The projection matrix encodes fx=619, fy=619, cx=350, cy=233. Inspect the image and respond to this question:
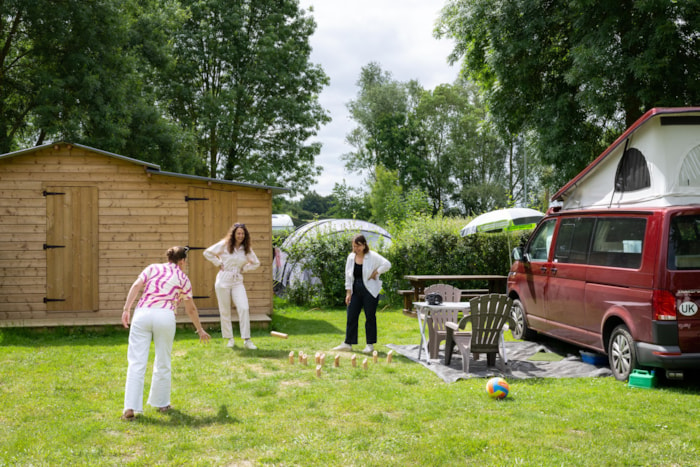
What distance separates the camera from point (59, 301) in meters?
11.4

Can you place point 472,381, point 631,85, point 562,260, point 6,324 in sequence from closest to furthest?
1. point 472,381
2. point 562,260
3. point 6,324
4. point 631,85

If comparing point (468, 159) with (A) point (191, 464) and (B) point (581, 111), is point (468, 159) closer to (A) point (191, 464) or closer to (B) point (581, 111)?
(B) point (581, 111)

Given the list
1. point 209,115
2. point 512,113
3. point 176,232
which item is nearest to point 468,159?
point 209,115

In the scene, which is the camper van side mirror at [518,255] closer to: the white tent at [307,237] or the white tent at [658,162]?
the white tent at [658,162]

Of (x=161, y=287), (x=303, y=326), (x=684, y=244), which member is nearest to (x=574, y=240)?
(x=684, y=244)

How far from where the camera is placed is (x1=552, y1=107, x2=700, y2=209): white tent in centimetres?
693

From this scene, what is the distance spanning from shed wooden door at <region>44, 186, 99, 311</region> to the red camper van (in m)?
8.02

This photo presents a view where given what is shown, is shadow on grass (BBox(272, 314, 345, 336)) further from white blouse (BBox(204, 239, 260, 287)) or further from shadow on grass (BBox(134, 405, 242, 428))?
shadow on grass (BBox(134, 405, 242, 428))

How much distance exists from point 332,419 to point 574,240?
449cm

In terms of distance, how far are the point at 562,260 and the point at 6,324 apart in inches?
368

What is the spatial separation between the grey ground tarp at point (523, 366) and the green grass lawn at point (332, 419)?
0.29 meters

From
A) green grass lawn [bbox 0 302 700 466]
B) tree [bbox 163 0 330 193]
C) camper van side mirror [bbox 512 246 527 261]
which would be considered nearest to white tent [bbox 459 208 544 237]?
camper van side mirror [bbox 512 246 527 261]

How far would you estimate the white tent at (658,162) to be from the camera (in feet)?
22.7

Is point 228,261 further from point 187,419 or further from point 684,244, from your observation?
point 684,244
